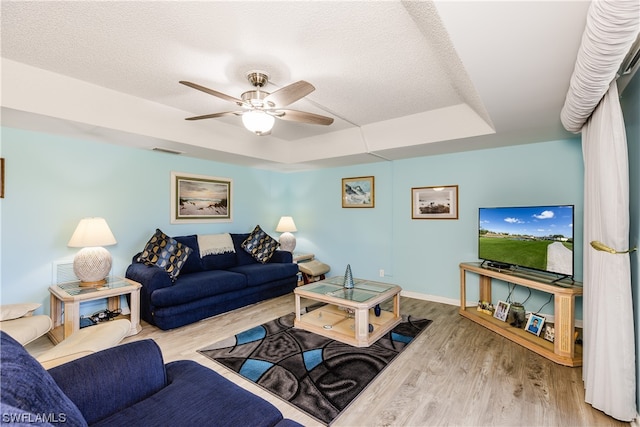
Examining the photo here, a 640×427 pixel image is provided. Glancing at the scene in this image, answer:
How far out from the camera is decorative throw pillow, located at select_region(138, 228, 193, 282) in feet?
11.1

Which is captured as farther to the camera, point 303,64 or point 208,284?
point 208,284

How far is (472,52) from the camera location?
5.32 ft

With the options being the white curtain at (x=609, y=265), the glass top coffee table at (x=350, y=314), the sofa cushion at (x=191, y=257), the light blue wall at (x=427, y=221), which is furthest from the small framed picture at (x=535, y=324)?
the sofa cushion at (x=191, y=257)

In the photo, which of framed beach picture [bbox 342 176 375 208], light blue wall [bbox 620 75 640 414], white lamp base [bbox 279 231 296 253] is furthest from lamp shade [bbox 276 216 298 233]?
light blue wall [bbox 620 75 640 414]

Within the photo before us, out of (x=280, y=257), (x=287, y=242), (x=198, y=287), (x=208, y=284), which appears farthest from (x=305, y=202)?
(x=198, y=287)

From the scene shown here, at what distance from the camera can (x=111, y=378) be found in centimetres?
127

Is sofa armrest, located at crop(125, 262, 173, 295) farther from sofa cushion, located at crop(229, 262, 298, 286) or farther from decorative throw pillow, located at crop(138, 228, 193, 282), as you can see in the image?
sofa cushion, located at crop(229, 262, 298, 286)

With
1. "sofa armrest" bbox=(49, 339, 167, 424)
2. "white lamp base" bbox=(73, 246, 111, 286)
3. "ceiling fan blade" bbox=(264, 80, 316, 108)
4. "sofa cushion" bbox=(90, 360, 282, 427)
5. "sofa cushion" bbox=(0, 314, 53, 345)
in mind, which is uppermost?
"ceiling fan blade" bbox=(264, 80, 316, 108)

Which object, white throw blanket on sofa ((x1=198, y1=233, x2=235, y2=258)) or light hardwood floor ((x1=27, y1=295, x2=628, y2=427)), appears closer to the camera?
light hardwood floor ((x1=27, y1=295, x2=628, y2=427))

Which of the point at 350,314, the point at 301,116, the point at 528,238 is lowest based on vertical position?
the point at 350,314

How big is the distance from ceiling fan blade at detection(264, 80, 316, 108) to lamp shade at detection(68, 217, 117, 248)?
7.42 ft

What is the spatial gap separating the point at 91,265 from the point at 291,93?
8.72 ft

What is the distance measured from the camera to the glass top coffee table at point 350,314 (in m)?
2.77

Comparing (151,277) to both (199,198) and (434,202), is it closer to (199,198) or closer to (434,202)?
(199,198)
